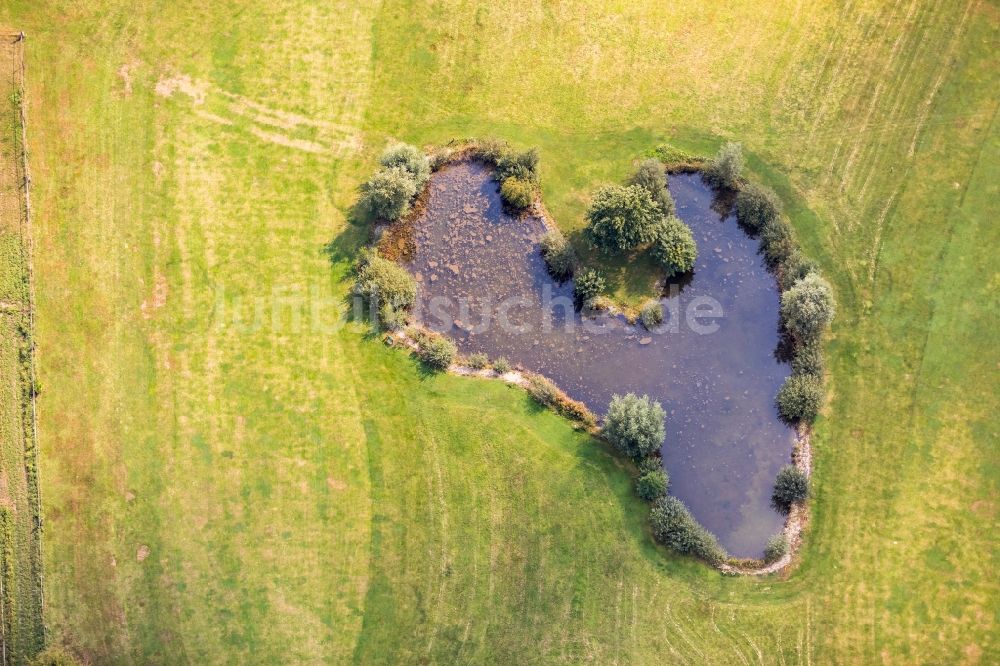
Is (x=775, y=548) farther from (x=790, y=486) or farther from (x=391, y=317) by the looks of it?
(x=391, y=317)

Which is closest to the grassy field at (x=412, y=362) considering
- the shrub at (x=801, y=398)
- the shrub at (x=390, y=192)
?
the shrub at (x=801, y=398)

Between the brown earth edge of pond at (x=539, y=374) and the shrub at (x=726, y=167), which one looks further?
the shrub at (x=726, y=167)

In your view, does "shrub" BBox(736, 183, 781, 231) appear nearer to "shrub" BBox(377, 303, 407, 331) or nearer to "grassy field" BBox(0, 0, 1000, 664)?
"grassy field" BBox(0, 0, 1000, 664)

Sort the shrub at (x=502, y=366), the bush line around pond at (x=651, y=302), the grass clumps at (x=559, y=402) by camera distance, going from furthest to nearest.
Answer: the shrub at (x=502, y=366)
the grass clumps at (x=559, y=402)
the bush line around pond at (x=651, y=302)

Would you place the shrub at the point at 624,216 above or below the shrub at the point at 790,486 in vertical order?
above

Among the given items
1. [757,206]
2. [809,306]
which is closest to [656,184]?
[757,206]

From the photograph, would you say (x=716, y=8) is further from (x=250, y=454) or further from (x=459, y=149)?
(x=250, y=454)

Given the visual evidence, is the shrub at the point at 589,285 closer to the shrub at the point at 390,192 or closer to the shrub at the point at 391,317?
the shrub at the point at 391,317
